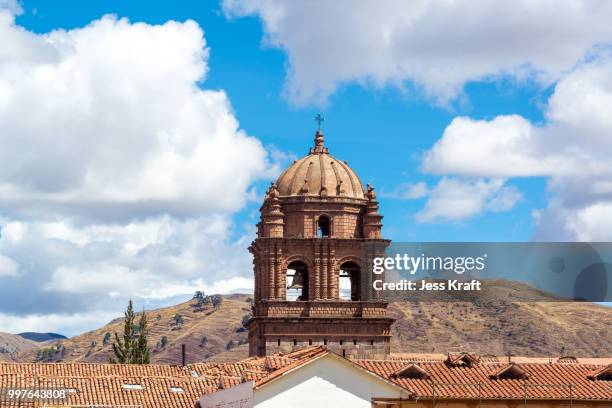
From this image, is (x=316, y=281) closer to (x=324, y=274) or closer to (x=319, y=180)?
(x=324, y=274)

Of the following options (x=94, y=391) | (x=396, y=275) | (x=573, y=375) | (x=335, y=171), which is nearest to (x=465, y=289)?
(x=396, y=275)

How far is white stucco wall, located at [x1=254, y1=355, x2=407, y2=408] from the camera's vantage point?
183 ft

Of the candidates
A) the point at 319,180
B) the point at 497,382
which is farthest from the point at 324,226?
the point at 497,382

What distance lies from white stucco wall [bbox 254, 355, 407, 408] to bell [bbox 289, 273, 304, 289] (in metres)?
25.0

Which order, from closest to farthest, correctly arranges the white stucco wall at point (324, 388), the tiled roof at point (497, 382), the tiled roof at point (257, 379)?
the white stucco wall at point (324, 388), the tiled roof at point (497, 382), the tiled roof at point (257, 379)

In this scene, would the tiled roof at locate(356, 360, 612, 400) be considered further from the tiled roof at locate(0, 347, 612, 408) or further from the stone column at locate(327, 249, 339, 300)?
Answer: the stone column at locate(327, 249, 339, 300)

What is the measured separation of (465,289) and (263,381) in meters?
26.1

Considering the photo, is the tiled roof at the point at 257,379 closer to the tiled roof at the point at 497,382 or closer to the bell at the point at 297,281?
the tiled roof at the point at 497,382

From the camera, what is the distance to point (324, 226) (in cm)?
8219

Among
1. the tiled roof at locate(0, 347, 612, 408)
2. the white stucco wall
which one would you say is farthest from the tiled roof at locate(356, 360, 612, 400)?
the white stucco wall

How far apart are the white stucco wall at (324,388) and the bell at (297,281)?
81.9 ft

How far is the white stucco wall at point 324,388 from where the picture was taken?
183 ft

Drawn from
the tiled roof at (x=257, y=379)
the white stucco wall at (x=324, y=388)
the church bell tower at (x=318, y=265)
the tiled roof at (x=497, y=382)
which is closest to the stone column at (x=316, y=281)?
the church bell tower at (x=318, y=265)

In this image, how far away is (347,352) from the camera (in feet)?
261
